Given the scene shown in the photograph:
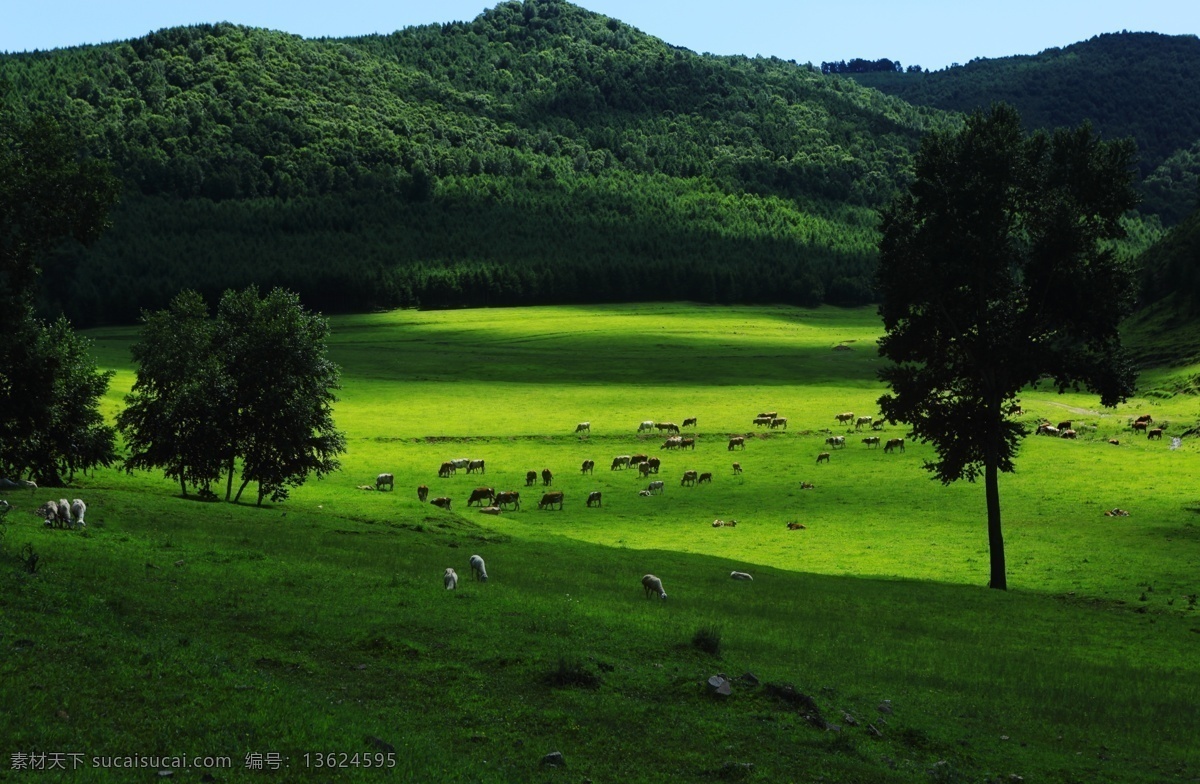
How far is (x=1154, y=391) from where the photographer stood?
336ft

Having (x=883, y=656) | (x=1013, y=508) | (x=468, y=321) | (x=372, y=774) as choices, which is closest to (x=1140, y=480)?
(x=1013, y=508)

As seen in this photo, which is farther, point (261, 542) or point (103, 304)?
point (103, 304)

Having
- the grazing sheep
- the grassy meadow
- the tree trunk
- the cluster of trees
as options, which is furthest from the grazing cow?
the grazing sheep

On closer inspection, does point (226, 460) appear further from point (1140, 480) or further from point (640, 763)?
point (1140, 480)

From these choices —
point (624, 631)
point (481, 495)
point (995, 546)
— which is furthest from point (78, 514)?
point (481, 495)

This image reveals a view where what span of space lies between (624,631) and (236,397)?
3257 cm

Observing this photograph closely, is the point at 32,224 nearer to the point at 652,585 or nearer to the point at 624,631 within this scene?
the point at 652,585

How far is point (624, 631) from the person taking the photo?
24.0m

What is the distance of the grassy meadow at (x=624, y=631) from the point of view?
15531mm

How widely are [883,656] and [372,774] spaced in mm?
14909

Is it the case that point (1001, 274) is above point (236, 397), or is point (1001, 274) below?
above

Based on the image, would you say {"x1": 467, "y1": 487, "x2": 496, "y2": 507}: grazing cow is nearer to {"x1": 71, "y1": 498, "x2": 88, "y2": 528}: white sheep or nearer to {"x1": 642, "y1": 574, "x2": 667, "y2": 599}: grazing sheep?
{"x1": 71, "y1": 498, "x2": 88, "y2": 528}: white sheep

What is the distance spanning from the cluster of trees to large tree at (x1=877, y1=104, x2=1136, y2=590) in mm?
25888

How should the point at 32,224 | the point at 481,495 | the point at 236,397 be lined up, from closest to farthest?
the point at 32,224 < the point at 236,397 < the point at 481,495
